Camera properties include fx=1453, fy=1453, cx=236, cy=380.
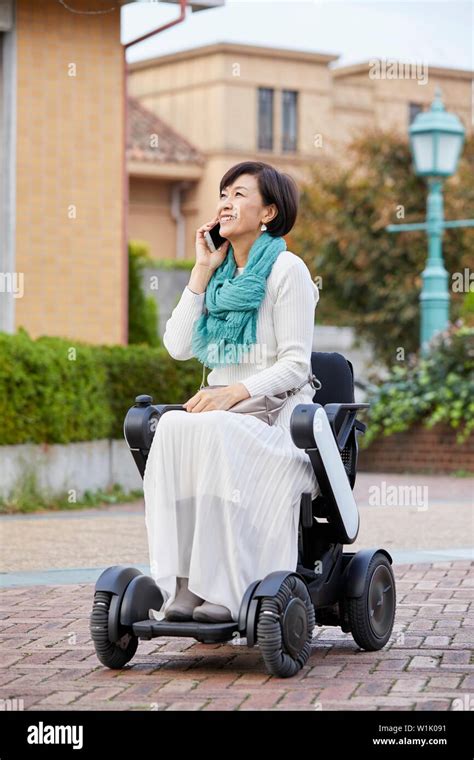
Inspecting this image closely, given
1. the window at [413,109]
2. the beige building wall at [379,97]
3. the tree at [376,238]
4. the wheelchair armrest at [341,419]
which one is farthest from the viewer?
the window at [413,109]

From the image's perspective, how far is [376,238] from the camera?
88.3 ft

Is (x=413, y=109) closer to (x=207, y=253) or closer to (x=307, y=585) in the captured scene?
Result: (x=207, y=253)

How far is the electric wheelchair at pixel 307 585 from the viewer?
16.1ft

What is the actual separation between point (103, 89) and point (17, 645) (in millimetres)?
9769

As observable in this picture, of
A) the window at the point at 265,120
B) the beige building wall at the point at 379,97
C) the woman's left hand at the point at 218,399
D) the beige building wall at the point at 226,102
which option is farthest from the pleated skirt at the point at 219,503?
the beige building wall at the point at 379,97

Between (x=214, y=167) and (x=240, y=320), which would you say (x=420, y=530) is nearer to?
(x=240, y=320)

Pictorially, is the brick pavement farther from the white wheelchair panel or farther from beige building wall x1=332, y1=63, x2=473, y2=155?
beige building wall x1=332, y1=63, x2=473, y2=155

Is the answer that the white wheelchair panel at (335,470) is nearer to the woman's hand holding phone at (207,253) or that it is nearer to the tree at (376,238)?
the woman's hand holding phone at (207,253)

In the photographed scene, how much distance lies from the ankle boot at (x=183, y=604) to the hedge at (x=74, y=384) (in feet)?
20.5

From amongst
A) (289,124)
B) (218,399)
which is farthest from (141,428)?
(289,124)

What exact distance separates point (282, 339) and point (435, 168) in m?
12.4

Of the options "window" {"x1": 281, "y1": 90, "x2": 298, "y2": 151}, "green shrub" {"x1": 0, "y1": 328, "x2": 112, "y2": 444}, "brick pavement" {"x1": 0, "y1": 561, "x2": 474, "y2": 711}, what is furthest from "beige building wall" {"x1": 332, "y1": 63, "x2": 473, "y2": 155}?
"brick pavement" {"x1": 0, "y1": 561, "x2": 474, "y2": 711}

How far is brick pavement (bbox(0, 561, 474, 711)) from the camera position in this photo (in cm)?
456

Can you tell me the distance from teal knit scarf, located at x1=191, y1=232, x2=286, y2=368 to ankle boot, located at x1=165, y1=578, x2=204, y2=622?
2.82 feet
